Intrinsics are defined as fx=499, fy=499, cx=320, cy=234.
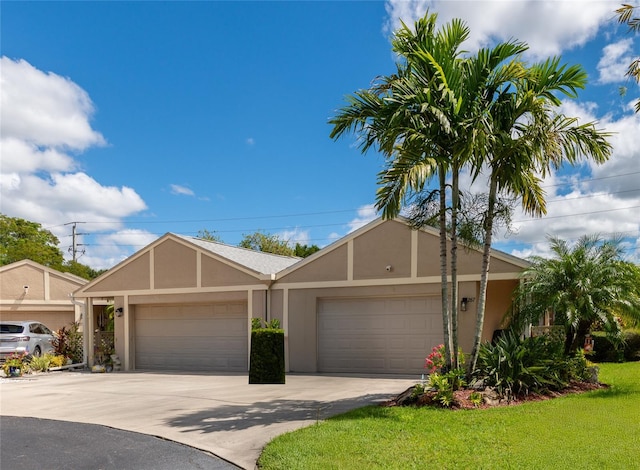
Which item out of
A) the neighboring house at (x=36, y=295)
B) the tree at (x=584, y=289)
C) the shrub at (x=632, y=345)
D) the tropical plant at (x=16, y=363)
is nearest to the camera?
the tree at (x=584, y=289)

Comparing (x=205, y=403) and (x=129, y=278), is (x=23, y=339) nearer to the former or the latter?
(x=129, y=278)

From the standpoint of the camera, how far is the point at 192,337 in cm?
1700

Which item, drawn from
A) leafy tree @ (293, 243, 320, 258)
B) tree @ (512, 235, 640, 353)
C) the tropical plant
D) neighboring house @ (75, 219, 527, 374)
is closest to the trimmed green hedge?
neighboring house @ (75, 219, 527, 374)

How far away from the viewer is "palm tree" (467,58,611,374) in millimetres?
8547

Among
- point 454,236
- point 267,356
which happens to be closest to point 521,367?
point 454,236

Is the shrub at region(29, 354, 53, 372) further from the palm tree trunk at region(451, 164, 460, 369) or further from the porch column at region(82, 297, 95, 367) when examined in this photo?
the palm tree trunk at region(451, 164, 460, 369)

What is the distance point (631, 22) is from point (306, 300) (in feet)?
33.7

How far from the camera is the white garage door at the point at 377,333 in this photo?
13648mm

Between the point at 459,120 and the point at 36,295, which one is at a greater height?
the point at 459,120

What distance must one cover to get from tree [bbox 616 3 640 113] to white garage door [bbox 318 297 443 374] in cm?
691

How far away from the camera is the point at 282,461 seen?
5.41 metres

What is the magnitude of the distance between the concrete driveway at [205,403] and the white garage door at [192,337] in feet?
5.76

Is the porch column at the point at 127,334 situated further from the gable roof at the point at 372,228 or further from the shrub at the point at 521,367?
the shrub at the point at 521,367

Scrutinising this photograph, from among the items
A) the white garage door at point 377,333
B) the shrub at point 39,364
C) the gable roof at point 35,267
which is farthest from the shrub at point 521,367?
the gable roof at point 35,267
